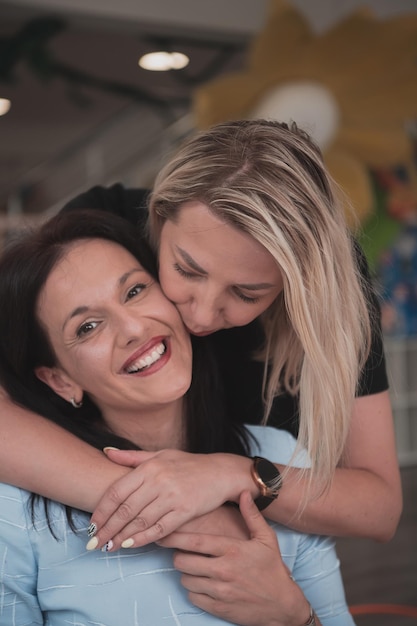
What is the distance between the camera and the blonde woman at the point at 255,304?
55.1 inches

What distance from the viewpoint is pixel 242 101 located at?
13.3 feet

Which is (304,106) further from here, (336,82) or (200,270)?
(200,270)

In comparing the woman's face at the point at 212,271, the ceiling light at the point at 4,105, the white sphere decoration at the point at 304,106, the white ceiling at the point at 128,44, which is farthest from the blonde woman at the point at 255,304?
the ceiling light at the point at 4,105

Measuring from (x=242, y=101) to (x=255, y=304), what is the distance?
2.70 metres

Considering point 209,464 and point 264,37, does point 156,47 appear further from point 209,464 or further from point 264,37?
point 209,464

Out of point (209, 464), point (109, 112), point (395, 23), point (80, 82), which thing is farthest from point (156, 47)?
point (209, 464)

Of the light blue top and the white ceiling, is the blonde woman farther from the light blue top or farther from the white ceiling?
the white ceiling

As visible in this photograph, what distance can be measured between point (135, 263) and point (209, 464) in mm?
432

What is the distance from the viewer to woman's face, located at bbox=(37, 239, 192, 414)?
151 centimetres

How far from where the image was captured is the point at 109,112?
614 cm

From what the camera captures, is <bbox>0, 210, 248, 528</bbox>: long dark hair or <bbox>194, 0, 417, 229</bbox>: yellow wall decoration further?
<bbox>194, 0, 417, 229</bbox>: yellow wall decoration

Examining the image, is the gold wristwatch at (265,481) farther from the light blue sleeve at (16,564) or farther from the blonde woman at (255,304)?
the light blue sleeve at (16,564)

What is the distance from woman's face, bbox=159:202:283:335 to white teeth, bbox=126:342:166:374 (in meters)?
0.08

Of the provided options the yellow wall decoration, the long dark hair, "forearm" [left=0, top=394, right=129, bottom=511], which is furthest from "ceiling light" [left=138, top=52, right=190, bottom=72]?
"forearm" [left=0, top=394, right=129, bottom=511]
